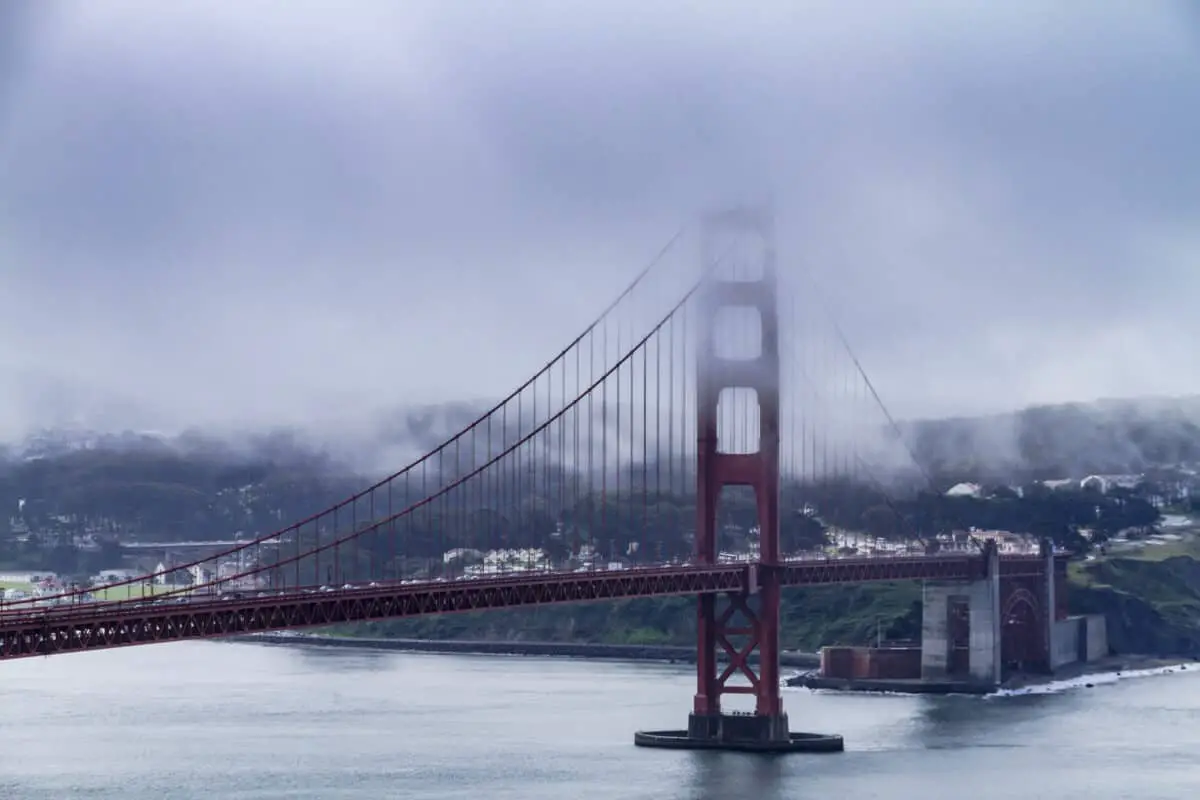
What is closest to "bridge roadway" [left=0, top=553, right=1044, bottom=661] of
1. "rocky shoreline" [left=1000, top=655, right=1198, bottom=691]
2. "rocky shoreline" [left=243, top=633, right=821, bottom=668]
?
"rocky shoreline" [left=1000, top=655, right=1198, bottom=691]

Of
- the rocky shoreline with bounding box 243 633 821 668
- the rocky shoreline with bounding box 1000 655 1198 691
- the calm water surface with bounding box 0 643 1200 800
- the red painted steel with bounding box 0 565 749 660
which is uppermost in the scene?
the red painted steel with bounding box 0 565 749 660

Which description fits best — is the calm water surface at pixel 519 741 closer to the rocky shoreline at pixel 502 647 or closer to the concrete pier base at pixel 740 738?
the concrete pier base at pixel 740 738

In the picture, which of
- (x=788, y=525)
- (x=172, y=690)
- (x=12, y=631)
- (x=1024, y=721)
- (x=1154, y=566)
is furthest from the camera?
(x=788, y=525)

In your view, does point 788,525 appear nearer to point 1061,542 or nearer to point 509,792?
point 1061,542

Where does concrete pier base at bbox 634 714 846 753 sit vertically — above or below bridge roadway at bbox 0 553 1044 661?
below

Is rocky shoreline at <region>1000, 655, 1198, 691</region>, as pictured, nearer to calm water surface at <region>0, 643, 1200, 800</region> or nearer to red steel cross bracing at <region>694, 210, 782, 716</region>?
calm water surface at <region>0, 643, 1200, 800</region>

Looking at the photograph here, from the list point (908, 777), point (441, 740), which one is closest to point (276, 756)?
point (441, 740)

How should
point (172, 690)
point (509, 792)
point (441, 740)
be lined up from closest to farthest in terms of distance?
1. point (509, 792)
2. point (441, 740)
3. point (172, 690)
